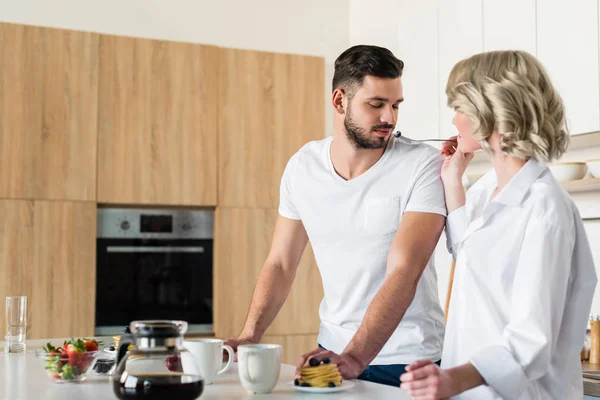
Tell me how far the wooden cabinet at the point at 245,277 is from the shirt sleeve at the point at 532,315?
8.91ft

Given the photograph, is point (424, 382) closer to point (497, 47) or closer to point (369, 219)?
point (369, 219)

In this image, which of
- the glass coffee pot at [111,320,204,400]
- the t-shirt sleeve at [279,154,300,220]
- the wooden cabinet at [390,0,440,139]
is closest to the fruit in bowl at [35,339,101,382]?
the glass coffee pot at [111,320,204,400]

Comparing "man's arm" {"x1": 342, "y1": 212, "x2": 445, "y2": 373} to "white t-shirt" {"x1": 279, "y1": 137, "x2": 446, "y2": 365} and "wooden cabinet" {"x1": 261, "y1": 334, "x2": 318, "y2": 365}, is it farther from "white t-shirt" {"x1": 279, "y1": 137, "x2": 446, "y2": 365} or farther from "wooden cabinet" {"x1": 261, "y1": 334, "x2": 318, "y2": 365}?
"wooden cabinet" {"x1": 261, "y1": 334, "x2": 318, "y2": 365}

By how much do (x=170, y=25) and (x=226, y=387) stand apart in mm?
3576

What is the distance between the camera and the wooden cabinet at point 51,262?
3.70 metres

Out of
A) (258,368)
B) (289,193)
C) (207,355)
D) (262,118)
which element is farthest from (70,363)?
(262,118)

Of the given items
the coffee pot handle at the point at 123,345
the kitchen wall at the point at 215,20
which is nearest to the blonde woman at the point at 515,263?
the coffee pot handle at the point at 123,345

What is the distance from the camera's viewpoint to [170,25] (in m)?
4.71

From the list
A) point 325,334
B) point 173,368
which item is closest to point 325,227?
Answer: point 325,334

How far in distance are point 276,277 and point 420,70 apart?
6.32 ft

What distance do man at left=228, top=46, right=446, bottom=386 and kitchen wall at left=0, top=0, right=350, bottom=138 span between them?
2.59 meters

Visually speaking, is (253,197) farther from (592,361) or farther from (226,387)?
(226,387)

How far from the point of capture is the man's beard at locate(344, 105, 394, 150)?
7.07 feet

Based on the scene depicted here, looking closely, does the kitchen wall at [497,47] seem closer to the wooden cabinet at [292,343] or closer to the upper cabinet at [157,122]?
the wooden cabinet at [292,343]
